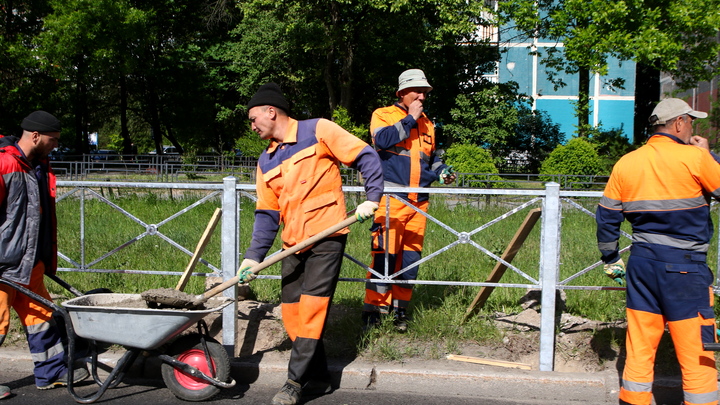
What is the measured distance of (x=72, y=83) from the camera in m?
28.5

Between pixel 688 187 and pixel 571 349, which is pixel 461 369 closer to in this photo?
pixel 571 349

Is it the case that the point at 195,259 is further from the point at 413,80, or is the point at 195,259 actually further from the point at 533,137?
the point at 533,137

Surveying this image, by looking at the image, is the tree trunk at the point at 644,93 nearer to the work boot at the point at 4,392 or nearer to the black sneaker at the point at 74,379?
the black sneaker at the point at 74,379

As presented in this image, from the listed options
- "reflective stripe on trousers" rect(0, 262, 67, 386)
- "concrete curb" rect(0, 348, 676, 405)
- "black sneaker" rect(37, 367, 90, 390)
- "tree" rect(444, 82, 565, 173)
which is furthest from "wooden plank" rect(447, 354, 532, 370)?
"tree" rect(444, 82, 565, 173)

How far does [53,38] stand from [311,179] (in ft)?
81.2

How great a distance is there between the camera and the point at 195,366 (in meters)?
4.05

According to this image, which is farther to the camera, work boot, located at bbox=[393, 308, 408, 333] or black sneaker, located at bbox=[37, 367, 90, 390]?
work boot, located at bbox=[393, 308, 408, 333]

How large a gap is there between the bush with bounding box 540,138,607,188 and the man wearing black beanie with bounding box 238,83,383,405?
54.0ft

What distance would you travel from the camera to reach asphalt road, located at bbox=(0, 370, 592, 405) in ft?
13.3

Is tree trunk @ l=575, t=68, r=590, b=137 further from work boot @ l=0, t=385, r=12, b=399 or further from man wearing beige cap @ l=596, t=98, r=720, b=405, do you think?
work boot @ l=0, t=385, r=12, b=399

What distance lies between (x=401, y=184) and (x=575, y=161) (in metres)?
16.5

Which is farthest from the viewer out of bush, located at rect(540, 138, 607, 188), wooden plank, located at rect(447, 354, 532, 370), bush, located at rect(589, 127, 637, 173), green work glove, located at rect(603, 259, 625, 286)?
bush, located at rect(589, 127, 637, 173)

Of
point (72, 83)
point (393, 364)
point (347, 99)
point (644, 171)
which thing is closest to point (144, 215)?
point (393, 364)

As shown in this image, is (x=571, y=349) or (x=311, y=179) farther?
(x=571, y=349)
